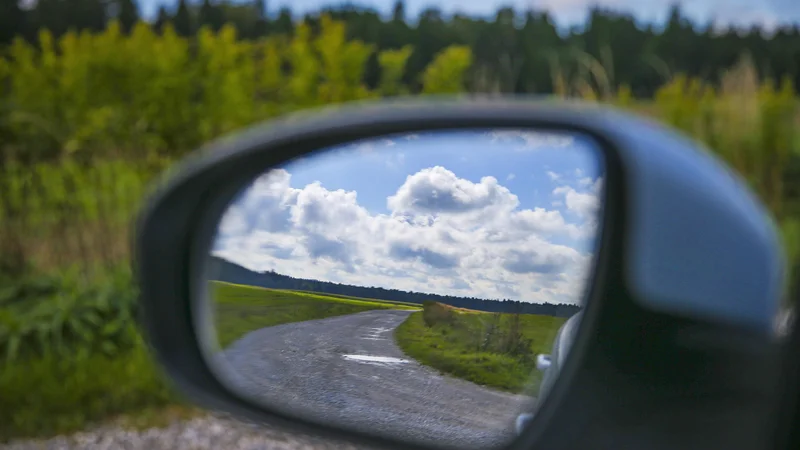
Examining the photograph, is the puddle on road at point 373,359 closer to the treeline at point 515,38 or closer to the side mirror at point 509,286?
the side mirror at point 509,286

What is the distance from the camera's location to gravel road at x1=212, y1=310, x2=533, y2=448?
1.31 meters

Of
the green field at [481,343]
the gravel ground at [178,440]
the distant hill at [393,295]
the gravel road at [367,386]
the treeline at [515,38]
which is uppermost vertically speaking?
the treeline at [515,38]

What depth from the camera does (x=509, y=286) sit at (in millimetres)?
1232

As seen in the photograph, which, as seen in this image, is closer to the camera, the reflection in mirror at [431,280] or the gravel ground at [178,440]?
the reflection in mirror at [431,280]

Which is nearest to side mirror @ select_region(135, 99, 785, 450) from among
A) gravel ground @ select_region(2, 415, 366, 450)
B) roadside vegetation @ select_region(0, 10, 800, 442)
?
gravel ground @ select_region(2, 415, 366, 450)

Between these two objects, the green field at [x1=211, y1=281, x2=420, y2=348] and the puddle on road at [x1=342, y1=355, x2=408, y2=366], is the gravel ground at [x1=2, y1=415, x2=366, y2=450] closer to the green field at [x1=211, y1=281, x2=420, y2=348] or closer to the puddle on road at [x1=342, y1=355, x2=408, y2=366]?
the green field at [x1=211, y1=281, x2=420, y2=348]

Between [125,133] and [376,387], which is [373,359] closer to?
[376,387]

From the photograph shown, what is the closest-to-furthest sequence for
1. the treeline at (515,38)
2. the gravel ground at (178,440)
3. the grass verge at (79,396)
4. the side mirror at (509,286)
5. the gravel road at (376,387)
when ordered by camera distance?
the side mirror at (509,286)
the gravel road at (376,387)
the gravel ground at (178,440)
the grass verge at (79,396)
the treeline at (515,38)

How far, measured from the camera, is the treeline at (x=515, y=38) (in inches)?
276

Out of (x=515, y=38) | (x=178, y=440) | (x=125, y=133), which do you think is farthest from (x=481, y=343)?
(x=515, y=38)

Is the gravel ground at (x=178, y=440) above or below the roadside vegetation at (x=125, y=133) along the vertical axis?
below

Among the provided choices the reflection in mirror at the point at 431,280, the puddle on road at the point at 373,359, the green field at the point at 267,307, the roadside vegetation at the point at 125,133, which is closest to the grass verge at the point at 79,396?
the roadside vegetation at the point at 125,133

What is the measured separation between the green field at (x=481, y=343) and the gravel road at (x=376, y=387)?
0.02 meters

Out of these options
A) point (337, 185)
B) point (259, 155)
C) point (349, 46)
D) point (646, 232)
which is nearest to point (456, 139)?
point (337, 185)
